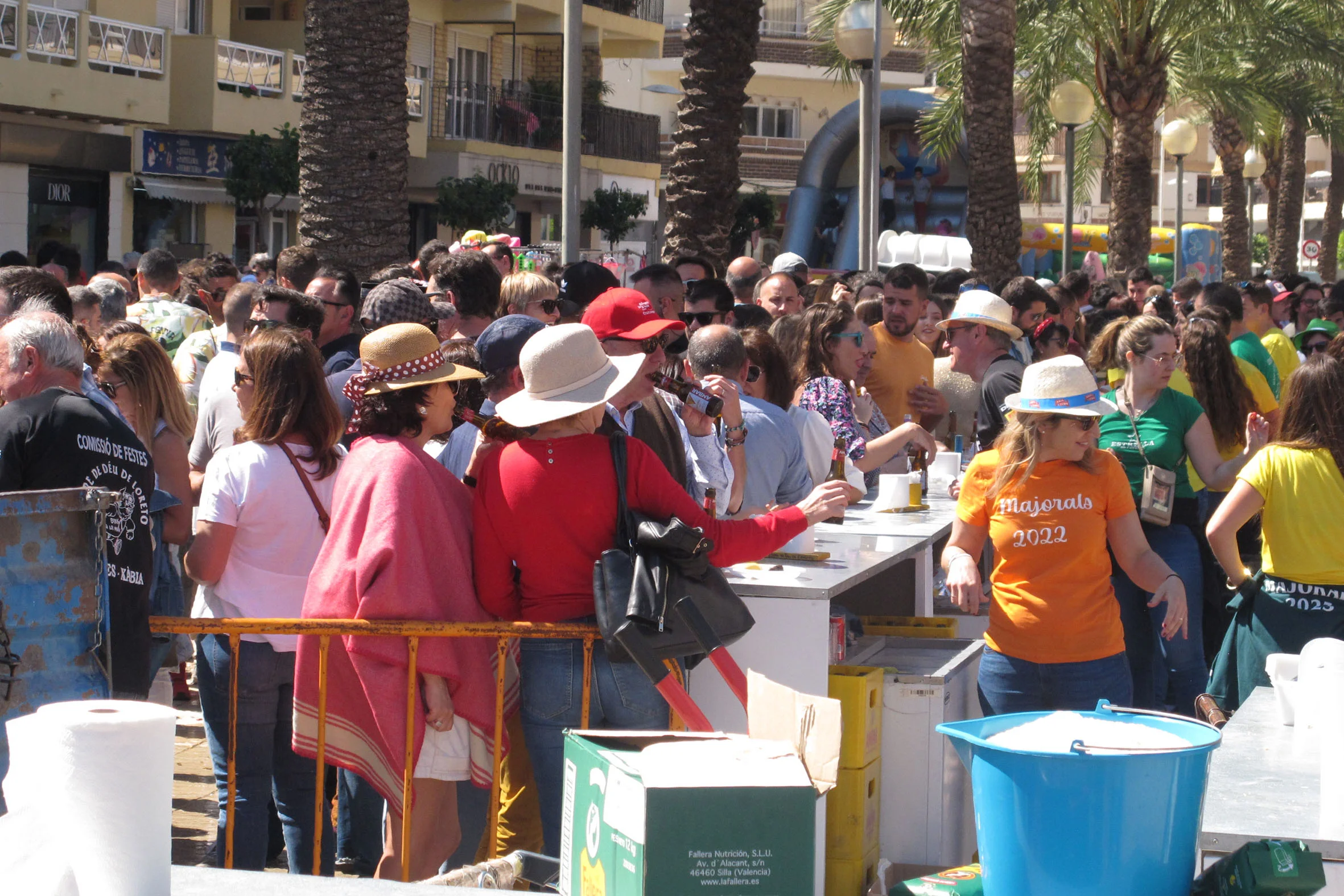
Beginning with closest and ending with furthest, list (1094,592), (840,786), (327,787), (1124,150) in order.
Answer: (840,786)
(1094,592)
(327,787)
(1124,150)

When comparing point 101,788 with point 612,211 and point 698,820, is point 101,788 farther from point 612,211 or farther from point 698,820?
point 612,211

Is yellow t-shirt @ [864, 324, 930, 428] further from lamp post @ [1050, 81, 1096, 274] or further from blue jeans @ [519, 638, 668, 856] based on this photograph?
lamp post @ [1050, 81, 1096, 274]

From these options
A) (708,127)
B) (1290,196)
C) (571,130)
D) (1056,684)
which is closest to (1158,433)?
(1056,684)

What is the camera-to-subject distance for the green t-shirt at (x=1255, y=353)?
9.99m

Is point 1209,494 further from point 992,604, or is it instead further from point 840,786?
point 840,786

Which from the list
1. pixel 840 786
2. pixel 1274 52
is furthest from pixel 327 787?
pixel 1274 52

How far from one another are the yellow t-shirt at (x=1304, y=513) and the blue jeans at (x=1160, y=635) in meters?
1.08

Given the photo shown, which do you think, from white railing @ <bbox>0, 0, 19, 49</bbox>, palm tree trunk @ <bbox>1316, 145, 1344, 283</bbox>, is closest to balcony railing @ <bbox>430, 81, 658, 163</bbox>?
white railing @ <bbox>0, 0, 19, 49</bbox>

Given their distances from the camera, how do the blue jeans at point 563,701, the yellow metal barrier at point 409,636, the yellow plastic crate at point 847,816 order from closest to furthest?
the yellow metal barrier at point 409,636
the blue jeans at point 563,701
the yellow plastic crate at point 847,816

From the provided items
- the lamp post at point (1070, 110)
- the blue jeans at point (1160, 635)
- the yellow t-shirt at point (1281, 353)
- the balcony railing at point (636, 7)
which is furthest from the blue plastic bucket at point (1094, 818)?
the balcony railing at point (636, 7)

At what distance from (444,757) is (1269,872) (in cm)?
239

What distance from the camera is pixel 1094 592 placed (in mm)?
5172

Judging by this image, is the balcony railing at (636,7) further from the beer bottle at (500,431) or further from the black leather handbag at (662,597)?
the black leather handbag at (662,597)

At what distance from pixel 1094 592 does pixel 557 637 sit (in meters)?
1.94
